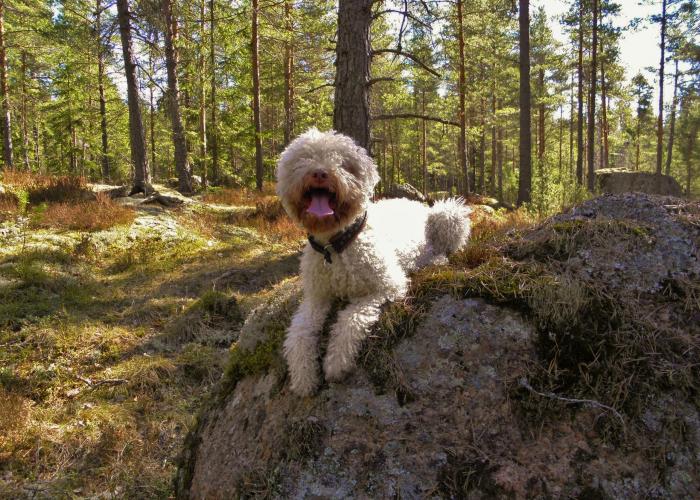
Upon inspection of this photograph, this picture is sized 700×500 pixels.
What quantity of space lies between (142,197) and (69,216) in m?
3.05

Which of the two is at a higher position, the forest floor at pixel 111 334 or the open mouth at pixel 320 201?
the open mouth at pixel 320 201

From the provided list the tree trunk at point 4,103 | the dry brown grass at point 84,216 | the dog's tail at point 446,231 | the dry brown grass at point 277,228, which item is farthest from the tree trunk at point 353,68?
the tree trunk at point 4,103

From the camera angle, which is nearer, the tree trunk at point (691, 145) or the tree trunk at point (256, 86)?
the tree trunk at point (256, 86)

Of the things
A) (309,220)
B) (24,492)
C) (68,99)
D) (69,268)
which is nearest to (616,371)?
(309,220)

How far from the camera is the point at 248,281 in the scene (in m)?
7.86

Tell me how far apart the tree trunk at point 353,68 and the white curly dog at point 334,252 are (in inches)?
163

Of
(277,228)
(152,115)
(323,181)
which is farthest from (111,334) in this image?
(152,115)

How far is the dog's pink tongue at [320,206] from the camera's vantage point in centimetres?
253

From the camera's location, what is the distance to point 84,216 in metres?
9.48

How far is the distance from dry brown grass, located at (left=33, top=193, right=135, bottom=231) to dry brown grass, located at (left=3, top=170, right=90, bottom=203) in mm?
1048

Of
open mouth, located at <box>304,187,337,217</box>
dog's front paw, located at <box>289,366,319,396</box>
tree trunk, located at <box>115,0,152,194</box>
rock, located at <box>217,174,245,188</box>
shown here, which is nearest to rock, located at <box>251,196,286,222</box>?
tree trunk, located at <box>115,0,152,194</box>

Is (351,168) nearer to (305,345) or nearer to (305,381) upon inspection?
(305,345)

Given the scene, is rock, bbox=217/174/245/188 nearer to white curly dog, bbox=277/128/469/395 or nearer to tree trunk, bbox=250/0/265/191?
tree trunk, bbox=250/0/265/191

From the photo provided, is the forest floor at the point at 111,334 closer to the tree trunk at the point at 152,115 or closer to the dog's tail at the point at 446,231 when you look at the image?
the dog's tail at the point at 446,231
